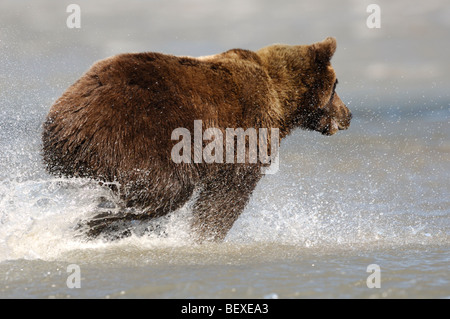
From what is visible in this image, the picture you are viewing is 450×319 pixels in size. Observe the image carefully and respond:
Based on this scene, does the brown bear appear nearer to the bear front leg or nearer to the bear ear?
the bear front leg

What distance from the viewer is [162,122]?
4680 mm

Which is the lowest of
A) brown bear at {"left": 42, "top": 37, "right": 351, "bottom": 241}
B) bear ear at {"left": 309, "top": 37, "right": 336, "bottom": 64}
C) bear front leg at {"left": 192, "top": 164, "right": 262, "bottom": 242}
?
bear front leg at {"left": 192, "top": 164, "right": 262, "bottom": 242}

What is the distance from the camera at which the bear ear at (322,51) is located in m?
6.05

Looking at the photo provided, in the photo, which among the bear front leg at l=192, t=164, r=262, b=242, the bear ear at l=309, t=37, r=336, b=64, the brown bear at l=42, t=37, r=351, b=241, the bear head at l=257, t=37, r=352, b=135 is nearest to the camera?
the brown bear at l=42, t=37, r=351, b=241

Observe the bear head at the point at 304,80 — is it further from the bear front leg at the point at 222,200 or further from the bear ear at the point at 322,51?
the bear front leg at the point at 222,200

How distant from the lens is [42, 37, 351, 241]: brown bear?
4602mm

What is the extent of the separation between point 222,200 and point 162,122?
3.62ft

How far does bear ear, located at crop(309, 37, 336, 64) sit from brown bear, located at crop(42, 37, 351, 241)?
0.36 m

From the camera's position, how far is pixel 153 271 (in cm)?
415

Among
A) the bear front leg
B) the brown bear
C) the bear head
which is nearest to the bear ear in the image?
the bear head

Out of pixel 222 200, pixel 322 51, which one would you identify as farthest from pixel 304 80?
pixel 222 200

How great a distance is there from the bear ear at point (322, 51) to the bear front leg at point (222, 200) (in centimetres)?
141

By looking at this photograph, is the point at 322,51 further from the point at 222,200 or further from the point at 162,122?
the point at 162,122
